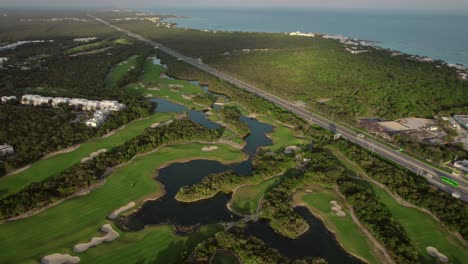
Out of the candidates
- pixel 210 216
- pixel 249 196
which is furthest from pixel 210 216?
pixel 249 196

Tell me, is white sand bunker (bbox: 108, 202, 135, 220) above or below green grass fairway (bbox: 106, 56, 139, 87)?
below

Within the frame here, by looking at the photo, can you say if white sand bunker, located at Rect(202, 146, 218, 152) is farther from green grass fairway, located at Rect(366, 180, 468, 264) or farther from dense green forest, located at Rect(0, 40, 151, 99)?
dense green forest, located at Rect(0, 40, 151, 99)

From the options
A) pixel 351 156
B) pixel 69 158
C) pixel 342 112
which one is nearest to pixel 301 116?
pixel 342 112

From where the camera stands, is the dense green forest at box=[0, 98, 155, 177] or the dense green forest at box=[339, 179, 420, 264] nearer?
the dense green forest at box=[339, 179, 420, 264]

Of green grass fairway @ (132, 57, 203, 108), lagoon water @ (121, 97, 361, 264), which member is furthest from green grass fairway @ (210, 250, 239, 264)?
green grass fairway @ (132, 57, 203, 108)

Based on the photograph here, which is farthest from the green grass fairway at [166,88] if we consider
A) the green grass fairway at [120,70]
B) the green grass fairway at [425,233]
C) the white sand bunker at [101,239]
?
the green grass fairway at [425,233]

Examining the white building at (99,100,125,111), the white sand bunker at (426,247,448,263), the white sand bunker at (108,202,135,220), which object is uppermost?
the white building at (99,100,125,111)

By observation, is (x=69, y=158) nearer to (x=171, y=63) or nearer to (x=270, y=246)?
(x=270, y=246)

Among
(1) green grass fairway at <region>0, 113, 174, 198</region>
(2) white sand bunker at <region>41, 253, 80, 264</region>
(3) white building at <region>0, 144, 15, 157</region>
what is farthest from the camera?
(3) white building at <region>0, 144, 15, 157</region>

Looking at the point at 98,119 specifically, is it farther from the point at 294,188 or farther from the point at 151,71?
the point at 151,71
